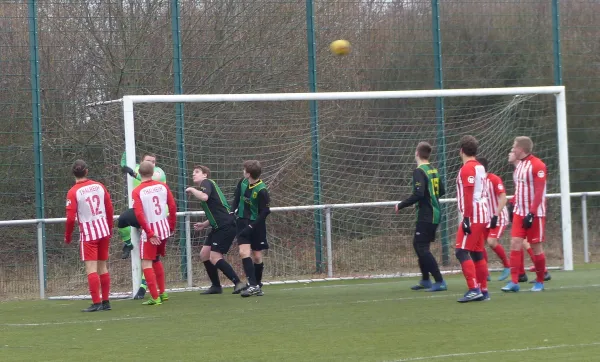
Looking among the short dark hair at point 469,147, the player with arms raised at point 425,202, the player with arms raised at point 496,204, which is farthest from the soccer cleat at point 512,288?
the short dark hair at point 469,147

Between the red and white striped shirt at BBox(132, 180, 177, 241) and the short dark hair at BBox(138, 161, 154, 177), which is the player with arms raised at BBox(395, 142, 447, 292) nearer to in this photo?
the red and white striped shirt at BBox(132, 180, 177, 241)

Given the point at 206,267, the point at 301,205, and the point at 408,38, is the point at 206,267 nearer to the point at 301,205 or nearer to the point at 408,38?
the point at 301,205

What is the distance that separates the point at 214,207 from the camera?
12.6 meters

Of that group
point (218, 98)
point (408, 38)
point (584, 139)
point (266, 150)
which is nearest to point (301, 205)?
point (266, 150)

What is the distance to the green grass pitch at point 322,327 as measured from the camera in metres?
7.68

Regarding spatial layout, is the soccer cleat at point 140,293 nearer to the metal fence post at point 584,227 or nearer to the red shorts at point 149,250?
the red shorts at point 149,250

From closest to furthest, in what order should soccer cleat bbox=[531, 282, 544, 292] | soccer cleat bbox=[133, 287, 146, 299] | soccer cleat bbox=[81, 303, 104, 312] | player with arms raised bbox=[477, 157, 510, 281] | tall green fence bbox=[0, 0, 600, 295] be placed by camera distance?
soccer cleat bbox=[81, 303, 104, 312]
soccer cleat bbox=[531, 282, 544, 292]
player with arms raised bbox=[477, 157, 510, 281]
soccer cleat bbox=[133, 287, 146, 299]
tall green fence bbox=[0, 0, 600, 295]

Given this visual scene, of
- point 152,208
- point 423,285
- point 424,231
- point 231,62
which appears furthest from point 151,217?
point 231,62

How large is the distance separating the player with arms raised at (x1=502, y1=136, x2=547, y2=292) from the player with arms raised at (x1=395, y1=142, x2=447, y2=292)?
98cm

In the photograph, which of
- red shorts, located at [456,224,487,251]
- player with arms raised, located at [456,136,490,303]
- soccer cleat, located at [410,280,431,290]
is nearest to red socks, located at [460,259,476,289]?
player with arms raised, located at [456,136,490,303]

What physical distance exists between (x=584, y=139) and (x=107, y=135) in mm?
8894

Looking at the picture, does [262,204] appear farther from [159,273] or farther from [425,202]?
[425,202]

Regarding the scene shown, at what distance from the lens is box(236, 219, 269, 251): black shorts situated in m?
12.3

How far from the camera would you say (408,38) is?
17.0 meters
